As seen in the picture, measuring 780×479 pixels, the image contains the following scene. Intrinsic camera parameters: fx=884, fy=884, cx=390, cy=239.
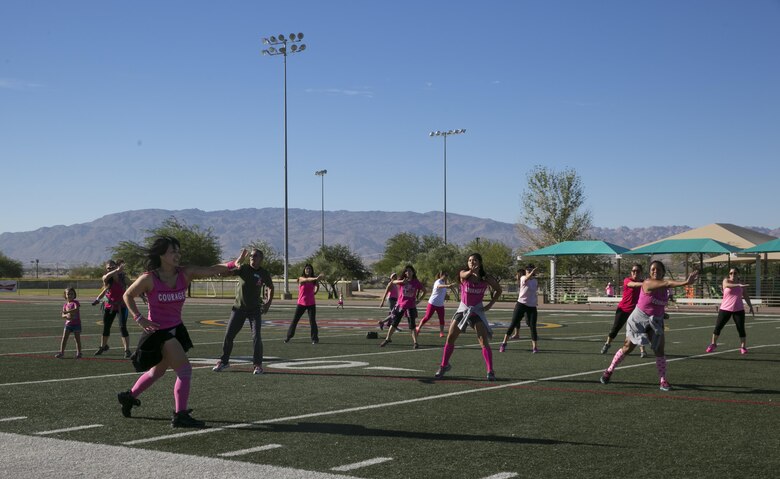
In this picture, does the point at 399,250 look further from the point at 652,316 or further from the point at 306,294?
the point at 652,316

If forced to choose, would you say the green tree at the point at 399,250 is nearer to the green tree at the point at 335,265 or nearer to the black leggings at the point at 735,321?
the green tree at the point at 335,265

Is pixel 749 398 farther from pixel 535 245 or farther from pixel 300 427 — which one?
pixel 535 245

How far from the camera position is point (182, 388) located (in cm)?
855

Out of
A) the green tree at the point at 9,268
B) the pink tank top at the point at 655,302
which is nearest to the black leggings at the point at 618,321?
the pink tank top at the point at 655,302

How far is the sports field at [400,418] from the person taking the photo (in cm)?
687

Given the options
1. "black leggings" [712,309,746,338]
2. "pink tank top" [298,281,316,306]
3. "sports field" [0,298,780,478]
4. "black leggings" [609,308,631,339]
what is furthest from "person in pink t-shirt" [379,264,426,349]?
"black leggings" [712,309,746,338]

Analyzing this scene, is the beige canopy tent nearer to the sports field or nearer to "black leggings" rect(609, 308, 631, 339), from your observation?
"black leggings" rect(609, 308, 631, 339)

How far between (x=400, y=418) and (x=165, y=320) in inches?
101

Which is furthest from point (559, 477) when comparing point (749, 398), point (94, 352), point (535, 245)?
point (535, 245)

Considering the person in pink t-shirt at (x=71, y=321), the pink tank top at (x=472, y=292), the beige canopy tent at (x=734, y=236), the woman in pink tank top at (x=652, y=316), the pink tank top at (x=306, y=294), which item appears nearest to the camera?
the woman in pink tank top at (x=652, y=316)

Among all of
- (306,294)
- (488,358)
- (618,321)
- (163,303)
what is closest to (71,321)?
(306,294)

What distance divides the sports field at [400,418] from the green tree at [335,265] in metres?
58.0

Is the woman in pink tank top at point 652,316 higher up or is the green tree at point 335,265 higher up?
the green tree at point 335,265

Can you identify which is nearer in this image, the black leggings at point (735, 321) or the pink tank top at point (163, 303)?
the pink tank top at point (163, 303)
